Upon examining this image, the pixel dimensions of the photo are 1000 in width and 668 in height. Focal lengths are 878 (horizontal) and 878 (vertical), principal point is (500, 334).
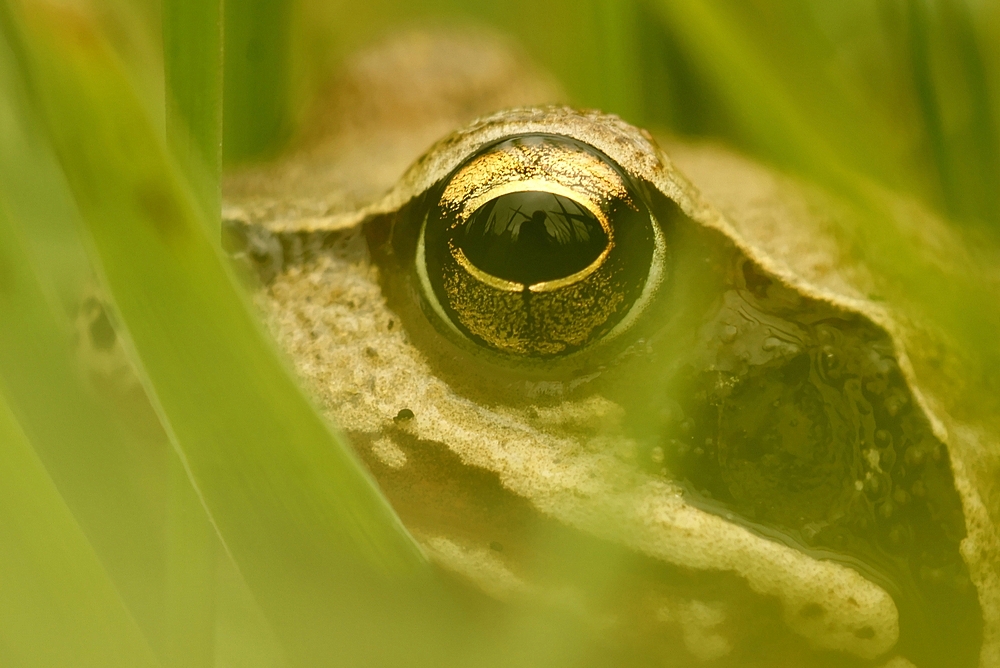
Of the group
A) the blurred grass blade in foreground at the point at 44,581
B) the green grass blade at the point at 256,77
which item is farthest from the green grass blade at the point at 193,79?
the green grass blade at the point at 256,77

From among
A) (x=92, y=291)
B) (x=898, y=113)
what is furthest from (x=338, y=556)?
(x=898, y=113)

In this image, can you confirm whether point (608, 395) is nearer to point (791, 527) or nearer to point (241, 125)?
point (791, 527)

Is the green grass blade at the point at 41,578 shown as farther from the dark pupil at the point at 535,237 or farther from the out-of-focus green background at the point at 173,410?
the dark pupil at the point at 535,237

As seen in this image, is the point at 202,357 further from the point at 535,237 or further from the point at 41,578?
the point at 535,237

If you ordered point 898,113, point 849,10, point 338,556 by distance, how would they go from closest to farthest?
point 338,556 → point 898,113 → point 849,10

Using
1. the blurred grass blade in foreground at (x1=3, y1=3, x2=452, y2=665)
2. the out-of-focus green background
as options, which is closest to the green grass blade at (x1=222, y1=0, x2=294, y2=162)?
the out-of-focus green background

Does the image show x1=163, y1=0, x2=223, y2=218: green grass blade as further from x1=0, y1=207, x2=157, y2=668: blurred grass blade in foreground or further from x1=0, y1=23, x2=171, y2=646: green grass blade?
x1=0, y1=207, x2=157, y2=668: blurred grass blade in foreground

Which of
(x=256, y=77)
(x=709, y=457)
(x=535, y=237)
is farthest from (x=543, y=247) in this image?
(x=256, y=77)
